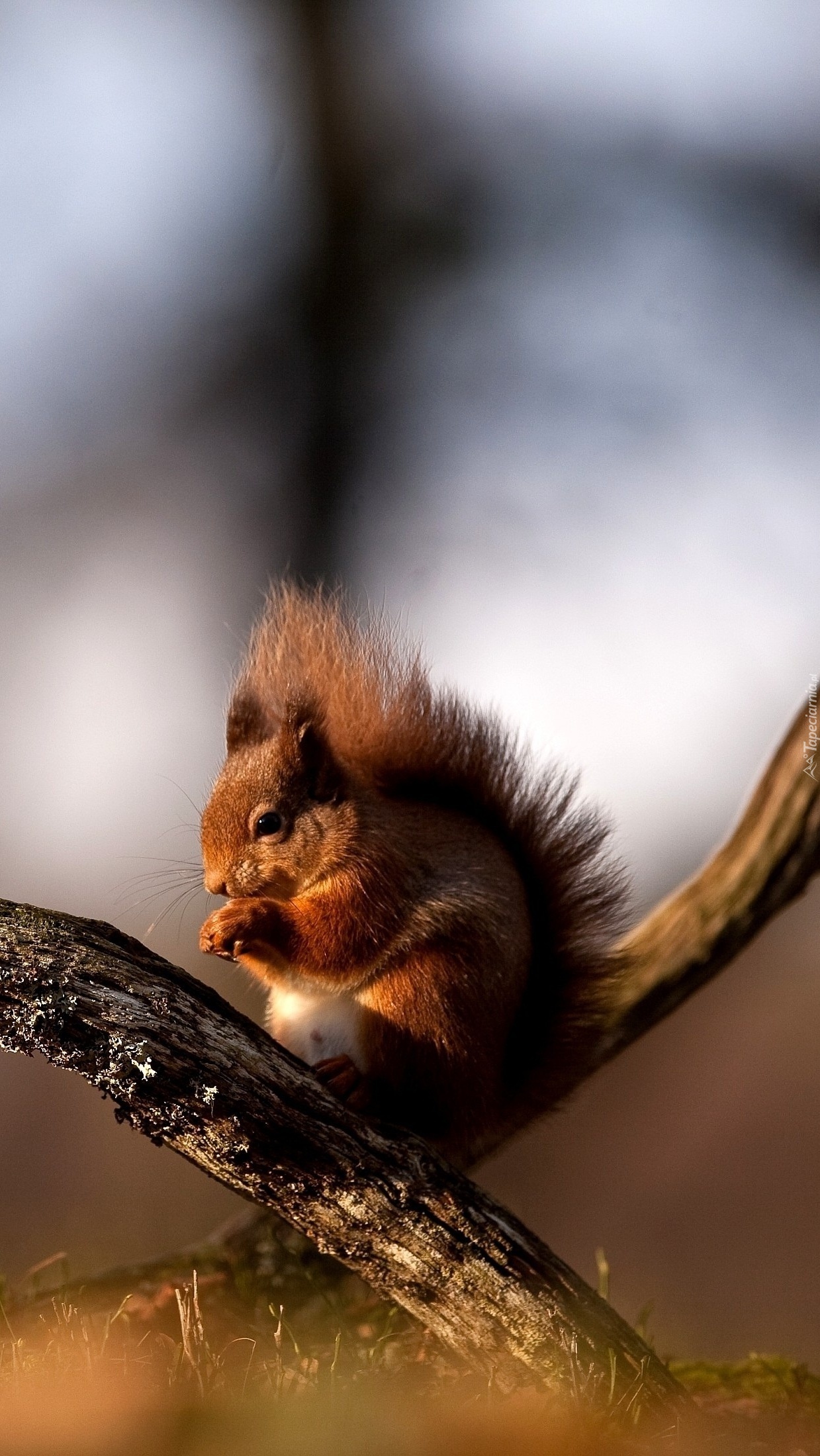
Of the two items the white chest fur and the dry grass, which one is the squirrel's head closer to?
the white chest fur

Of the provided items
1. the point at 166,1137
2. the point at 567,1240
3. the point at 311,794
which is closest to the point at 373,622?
the point at 311,794

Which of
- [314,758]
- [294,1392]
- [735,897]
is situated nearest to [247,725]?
[314,758]

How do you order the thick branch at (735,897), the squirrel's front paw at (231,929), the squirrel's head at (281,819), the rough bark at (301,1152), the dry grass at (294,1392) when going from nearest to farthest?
the dry grass at (294,1392) < the rough bark at (301,1152) < the squirrel's front paw at (231,929) < the squirrel's head at (281,819) < the thick branch at (735,897)

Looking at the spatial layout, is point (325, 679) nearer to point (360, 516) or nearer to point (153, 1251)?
point (153, 1251)

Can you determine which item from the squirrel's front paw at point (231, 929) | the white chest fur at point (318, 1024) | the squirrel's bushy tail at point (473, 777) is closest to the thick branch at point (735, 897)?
the squirrel's bushy tail at point (473, 777)

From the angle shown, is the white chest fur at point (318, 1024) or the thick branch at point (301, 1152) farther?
the white chest fur at point (318, 1024)

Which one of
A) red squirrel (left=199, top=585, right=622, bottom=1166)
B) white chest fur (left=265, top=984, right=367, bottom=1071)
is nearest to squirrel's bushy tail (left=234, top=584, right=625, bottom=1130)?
red squirrel (left=199, top=585, right=622, bottom=1166)

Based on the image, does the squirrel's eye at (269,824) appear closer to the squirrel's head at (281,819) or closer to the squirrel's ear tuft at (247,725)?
the squirrel's head at (281,819)
